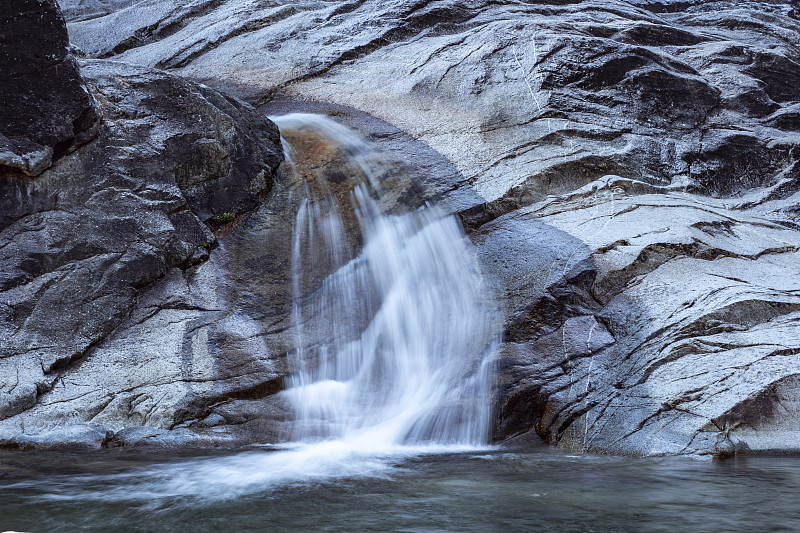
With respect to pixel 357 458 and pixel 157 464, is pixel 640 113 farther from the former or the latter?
pixel 157 464

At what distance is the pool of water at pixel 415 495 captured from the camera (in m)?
3.41

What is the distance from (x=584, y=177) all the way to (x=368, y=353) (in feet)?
13.1

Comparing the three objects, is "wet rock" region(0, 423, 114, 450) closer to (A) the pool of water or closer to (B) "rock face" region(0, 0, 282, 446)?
(B) "rock face" region(0, 0, 282, 446)

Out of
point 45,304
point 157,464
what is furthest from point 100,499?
point 45,304

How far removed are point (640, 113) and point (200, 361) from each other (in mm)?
7498

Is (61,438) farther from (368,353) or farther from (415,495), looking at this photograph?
(415,495)

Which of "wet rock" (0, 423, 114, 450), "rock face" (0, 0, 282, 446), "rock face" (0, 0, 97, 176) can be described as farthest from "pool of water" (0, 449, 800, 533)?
"rock face" (0, 0, 97, 176)

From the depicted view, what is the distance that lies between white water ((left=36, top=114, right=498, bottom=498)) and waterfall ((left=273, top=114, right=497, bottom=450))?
13 mm

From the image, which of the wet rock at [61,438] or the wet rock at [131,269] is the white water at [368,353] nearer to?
the wet rock at [131,269]

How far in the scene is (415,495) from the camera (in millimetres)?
3990

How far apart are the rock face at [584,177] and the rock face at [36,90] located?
2.09ft

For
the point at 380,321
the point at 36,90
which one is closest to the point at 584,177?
the point at 380,321

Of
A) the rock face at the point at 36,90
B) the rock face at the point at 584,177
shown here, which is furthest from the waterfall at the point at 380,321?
the rock face at the point at 36,90

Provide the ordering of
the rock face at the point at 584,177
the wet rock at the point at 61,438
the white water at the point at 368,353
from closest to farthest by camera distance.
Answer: the white water at the point at 368,353 → the wet rock at the point at 61,438 → the rock face at the point at 584,177
